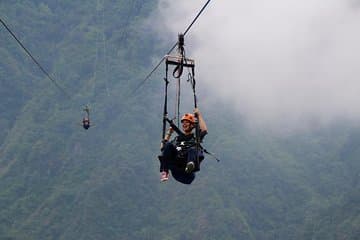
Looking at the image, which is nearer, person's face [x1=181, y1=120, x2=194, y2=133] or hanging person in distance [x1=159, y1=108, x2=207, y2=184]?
hanging person in distance [x1=159, y1=108, x2=207, y2=184]

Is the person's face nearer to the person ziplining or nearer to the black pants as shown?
the person ziplining

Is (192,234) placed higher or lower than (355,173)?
lower

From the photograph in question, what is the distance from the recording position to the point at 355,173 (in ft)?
639

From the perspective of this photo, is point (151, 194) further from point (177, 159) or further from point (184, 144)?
point (184, 144)

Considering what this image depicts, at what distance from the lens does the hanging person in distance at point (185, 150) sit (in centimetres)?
1343

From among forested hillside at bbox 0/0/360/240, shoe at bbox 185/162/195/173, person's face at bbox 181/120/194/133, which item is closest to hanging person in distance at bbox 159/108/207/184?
person's face at bbox 181/120/194/133

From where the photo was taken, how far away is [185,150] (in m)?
13.7

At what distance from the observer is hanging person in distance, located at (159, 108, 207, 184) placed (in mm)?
13430

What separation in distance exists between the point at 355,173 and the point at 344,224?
175ft

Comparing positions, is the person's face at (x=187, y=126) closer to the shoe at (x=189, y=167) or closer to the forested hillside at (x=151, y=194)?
the shoe at (x=189, y=167)

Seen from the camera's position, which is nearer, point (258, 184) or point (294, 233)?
point (294, 233)

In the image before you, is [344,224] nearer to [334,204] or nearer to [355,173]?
[334,204]

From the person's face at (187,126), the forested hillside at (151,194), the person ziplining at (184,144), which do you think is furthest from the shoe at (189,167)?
the forested hillside at (151,194)

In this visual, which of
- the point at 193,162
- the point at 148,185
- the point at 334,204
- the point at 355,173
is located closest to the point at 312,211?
the point at 334,204
